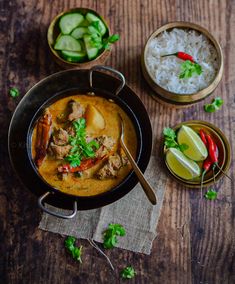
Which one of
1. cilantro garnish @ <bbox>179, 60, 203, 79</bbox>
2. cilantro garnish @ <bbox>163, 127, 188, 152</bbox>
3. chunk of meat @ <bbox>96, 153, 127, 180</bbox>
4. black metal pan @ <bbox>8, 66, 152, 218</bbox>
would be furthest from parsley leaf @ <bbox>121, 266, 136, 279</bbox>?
cilantro garnish @ <bbox>179, 60, 203, 79</bbox>

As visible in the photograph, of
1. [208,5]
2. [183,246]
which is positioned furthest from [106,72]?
[183,246]

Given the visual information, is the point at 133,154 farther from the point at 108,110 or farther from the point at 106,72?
the point at 106,72

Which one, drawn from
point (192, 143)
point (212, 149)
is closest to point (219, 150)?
point (212, 149)

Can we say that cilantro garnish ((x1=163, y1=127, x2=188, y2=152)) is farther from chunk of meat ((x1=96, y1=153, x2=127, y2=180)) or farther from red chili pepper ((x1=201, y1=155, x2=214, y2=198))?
chunk of meat ((x1=96, y1=153, x2=127, y2=180))

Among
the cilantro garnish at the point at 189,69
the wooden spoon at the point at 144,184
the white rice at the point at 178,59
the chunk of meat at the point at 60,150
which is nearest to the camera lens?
the wooden spoon at the point at 144,184

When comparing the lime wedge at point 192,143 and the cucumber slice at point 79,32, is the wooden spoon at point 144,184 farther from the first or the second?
the cucumber slice at point 79,32

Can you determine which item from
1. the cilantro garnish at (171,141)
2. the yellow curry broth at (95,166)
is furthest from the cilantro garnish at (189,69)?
the yellow curry broth at (95,166)
